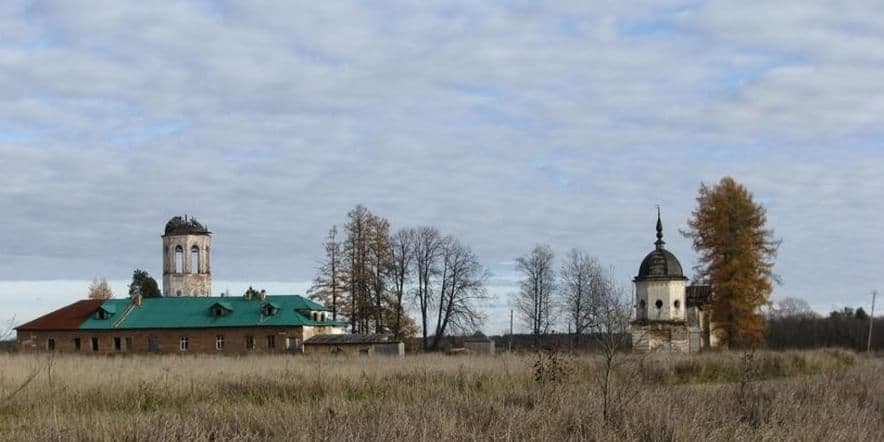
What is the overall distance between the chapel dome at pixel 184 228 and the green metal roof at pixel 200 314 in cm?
737

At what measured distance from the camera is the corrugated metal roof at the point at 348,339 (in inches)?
2237

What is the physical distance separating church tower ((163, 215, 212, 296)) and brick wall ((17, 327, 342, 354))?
361 inches

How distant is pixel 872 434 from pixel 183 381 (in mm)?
13069

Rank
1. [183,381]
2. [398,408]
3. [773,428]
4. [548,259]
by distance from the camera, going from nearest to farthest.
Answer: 1. [773,428]
2. [398,408]
3. [183,381]
4. [548,259]

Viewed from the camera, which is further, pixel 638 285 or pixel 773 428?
pixel 638 285

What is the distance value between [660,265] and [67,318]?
132ft

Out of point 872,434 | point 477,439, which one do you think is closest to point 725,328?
point 872,434

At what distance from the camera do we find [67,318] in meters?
69.6

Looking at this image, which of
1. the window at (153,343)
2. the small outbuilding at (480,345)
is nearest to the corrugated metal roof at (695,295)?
the small outbuilding at (480,345)

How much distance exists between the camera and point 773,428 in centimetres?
1225

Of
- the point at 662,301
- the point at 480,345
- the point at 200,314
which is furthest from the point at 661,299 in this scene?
the point at 200,314

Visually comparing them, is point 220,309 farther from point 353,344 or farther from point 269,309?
point 353,344

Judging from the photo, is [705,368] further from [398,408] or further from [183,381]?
[398,408]

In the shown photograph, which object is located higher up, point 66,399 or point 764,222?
point 764,222
